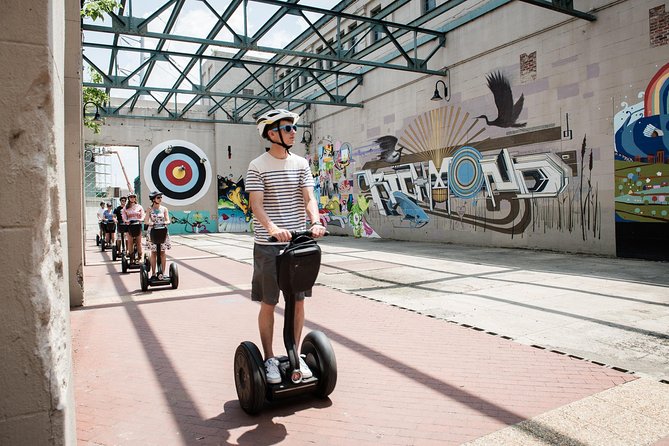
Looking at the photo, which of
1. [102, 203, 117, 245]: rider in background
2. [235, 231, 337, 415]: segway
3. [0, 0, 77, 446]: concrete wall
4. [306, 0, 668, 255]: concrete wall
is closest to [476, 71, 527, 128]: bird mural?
[306, 0, 668, 255]: concrete wall

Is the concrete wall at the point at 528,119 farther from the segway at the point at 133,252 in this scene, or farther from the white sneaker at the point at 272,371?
the white sneaker at the point at 272,371

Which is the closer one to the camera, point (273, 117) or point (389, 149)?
point (273, 117)

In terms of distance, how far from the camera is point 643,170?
9.81m

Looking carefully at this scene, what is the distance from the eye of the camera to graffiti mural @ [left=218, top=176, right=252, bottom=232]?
26.8 metres

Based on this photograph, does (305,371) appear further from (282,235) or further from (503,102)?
(503,102)

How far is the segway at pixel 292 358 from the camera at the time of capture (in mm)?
2941

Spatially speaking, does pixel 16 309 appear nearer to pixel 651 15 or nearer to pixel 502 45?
pixel 651 15

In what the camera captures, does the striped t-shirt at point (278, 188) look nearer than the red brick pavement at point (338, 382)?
No

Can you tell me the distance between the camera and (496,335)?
4918 millimetres

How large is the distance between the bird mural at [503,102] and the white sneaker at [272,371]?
11.4 metres

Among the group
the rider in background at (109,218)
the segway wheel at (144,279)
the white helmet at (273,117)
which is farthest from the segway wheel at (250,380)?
the rider in background at (109,218)

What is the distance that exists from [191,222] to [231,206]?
2.40 m

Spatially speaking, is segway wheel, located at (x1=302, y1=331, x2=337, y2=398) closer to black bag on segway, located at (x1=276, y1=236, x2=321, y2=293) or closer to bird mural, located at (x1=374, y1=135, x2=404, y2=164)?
black bag on segway, located at (x1=276, y1=236, x2=321, y2=293)

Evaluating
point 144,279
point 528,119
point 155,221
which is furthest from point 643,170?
point 144,279
